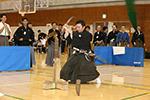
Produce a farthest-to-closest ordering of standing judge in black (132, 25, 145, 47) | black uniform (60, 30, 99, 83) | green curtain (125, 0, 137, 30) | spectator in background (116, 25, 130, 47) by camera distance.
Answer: standing judge in black (132, 25, 145, 47) < spectator in background (116, 25, 130, 47) < green curtain (125, 0, 137, 30) < black uniform (60, 30, 99, 83)

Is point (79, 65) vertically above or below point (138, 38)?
below

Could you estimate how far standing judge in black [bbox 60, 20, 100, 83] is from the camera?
21.5 ft

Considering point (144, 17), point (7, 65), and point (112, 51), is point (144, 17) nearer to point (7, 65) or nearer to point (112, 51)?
point (112, 51)

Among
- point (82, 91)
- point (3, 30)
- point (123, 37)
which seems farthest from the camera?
point (123, 37)

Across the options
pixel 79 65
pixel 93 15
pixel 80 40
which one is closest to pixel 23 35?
pixel 80 40

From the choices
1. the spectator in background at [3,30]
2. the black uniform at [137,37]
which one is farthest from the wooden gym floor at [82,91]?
the black uniform at [137,37]

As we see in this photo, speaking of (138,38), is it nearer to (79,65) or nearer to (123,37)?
(123,37)

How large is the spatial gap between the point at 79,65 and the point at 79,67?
51 millimetres

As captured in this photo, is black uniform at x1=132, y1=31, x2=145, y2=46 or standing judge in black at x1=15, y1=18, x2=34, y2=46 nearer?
standing judge in black at x1=15, y1=18, x2=34, y2=46

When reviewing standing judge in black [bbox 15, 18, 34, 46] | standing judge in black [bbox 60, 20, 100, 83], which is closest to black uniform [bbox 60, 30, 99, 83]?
standing judge in black [bbox 60, 20, 100, 83]

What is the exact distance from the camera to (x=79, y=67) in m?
6.59

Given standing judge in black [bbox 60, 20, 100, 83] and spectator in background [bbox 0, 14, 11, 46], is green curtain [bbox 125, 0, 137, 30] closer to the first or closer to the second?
standing judge in black [bbox 60, 20, 100, 83]

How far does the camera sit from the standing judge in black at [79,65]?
257 inches

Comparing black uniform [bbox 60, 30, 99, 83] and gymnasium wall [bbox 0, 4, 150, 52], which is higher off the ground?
gymnasium wall [bbox 0, 4, 150, 52]
